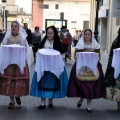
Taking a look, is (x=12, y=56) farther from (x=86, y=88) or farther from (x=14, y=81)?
(x=86, y=88)

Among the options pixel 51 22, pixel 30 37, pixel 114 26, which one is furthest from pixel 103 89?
pixel 51 22

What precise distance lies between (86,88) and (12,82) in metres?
1.43

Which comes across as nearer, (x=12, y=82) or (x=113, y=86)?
(x=12, y=82)

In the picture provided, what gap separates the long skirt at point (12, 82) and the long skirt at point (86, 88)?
36.6 inches

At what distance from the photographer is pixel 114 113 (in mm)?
7355

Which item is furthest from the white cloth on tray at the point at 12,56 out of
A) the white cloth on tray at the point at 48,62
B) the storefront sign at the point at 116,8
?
the storefront sign at the point at 116,8

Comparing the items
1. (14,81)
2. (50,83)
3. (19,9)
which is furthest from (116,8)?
(19,9)

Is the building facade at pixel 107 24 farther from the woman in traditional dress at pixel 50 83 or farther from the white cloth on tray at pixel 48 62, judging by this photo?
the white cloth on tray at pixel 48 62

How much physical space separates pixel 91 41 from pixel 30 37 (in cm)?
945

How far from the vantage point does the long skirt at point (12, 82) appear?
7.21 m

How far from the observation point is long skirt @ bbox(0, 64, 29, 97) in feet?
23.7

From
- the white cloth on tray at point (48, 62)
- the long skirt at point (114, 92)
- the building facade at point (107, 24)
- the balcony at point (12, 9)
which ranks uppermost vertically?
the balcony at point (12, 9)

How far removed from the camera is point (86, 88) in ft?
23.8

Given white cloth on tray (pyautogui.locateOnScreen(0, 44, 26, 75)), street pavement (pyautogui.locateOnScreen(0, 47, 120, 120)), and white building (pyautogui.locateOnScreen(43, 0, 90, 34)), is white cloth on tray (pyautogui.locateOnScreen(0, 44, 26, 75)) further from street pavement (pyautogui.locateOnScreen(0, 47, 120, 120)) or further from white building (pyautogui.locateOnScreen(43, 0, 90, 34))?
white building (pyautogui.locateOnScreen(43, 0, 90, 34))
